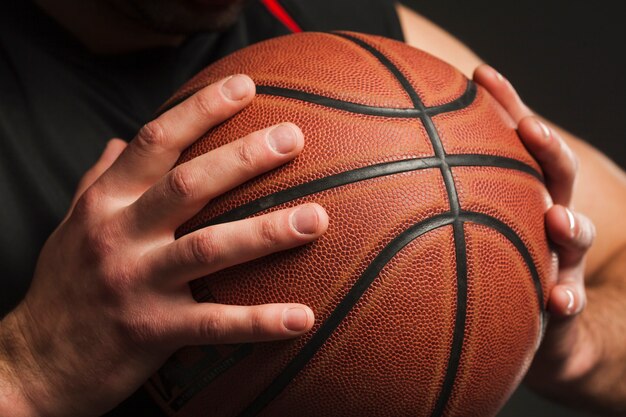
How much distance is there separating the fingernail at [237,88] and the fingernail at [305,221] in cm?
16

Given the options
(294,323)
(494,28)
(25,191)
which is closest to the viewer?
(294,323)

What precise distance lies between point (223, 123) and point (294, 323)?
0.77ft

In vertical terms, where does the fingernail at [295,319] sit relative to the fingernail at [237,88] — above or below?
below

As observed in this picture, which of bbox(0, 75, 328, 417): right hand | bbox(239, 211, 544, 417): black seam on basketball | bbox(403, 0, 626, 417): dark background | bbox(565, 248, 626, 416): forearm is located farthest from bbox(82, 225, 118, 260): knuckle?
bbox(403, 0, 626, 417): dark background

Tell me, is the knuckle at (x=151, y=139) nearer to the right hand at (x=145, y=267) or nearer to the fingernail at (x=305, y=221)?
the right hand at (x=145, y=267)

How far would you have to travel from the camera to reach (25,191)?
114 centimetres

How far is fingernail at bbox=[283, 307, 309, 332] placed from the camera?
775 mm

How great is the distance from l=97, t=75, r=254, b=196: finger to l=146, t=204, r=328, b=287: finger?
0.34ft

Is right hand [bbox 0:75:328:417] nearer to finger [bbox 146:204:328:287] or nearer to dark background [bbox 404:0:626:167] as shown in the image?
finger [bbox 146:204:328:287]

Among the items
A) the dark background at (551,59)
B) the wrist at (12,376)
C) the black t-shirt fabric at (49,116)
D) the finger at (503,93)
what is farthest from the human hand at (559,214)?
the dark background at (551,59)

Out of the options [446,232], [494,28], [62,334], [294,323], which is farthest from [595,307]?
[494,28]

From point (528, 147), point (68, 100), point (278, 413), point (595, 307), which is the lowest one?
point (595, 307)

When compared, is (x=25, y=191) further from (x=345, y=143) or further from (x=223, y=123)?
(x=345, y=143)

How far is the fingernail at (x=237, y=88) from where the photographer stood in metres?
0.85
